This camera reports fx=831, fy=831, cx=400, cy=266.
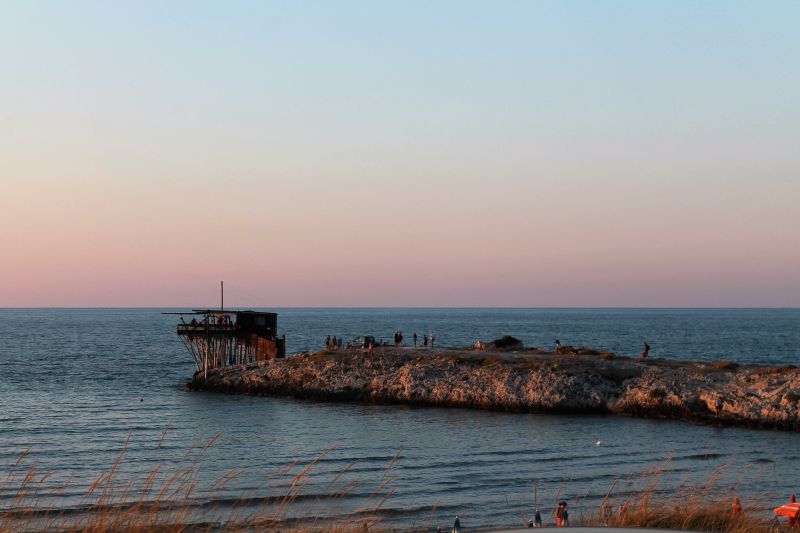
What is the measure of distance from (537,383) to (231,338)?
26744 mm

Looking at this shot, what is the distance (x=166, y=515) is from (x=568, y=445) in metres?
25.2

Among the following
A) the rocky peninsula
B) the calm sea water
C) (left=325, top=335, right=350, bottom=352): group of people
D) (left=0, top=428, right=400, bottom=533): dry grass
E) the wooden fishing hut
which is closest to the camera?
(left=0, top=428, right=400, bottom=533): dry grass

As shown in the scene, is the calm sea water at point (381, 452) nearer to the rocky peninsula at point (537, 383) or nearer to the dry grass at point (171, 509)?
the dry grass at point (171, 509)

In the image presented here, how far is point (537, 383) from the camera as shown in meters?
45.8

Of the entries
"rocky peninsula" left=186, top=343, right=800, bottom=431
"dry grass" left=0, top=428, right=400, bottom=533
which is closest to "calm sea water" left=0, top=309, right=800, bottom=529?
"dry grass" left=0, top=428, right=400, bottom=533

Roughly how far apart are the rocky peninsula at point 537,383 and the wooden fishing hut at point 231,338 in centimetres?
409

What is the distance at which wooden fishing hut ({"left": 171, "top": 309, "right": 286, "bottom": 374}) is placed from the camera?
61.0m

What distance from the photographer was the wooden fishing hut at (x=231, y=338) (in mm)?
61031

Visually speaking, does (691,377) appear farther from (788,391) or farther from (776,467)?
(776,467)

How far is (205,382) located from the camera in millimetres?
56406

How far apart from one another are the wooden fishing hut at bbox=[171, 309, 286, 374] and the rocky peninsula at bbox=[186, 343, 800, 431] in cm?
409

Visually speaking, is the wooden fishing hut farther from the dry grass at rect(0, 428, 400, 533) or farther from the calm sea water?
the dry grass at rect(0, 428, 400, 533)

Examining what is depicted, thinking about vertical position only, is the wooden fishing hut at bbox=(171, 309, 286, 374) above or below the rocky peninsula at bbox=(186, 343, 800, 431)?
above

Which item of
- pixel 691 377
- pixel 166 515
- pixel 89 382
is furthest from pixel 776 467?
pixel 89 382
